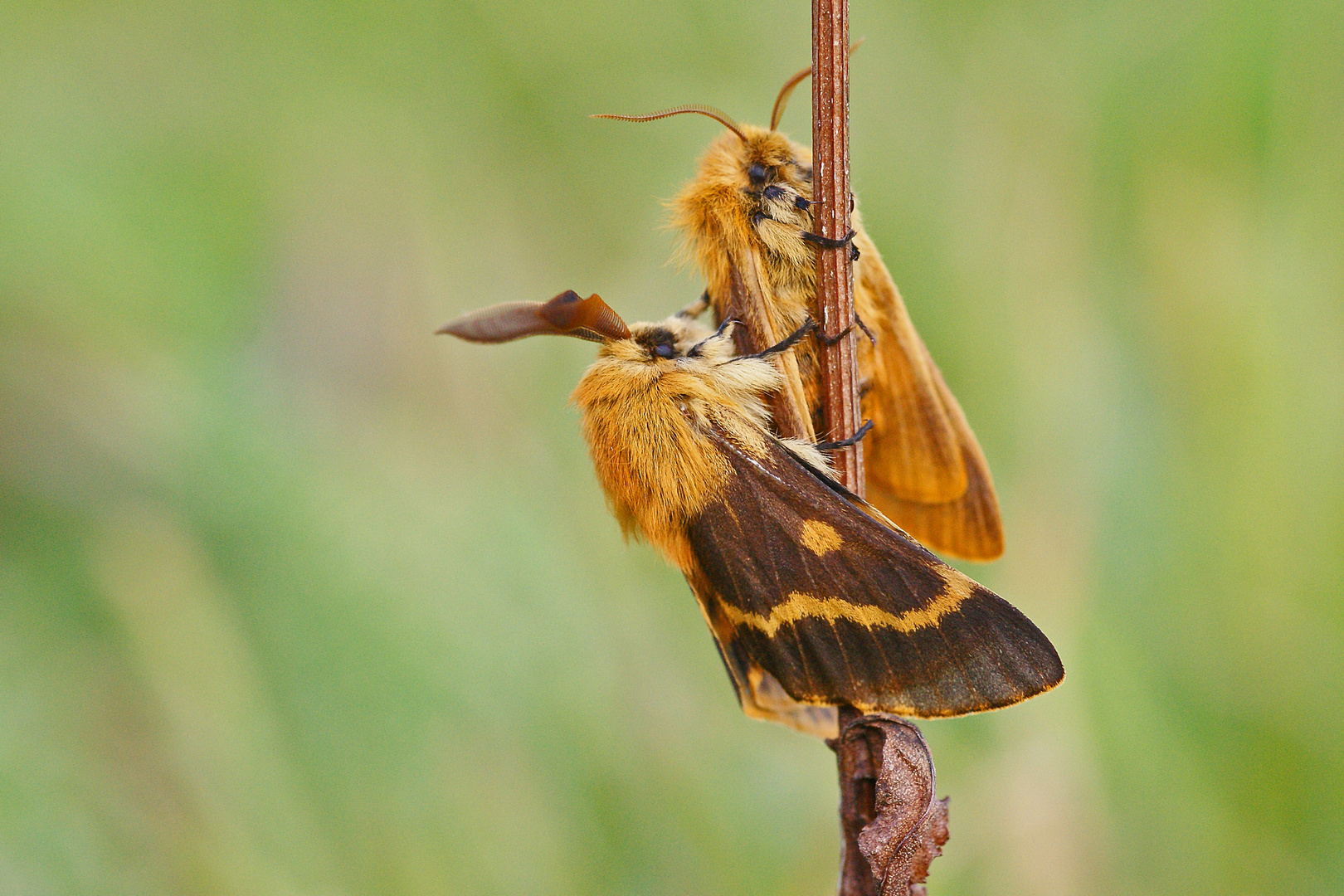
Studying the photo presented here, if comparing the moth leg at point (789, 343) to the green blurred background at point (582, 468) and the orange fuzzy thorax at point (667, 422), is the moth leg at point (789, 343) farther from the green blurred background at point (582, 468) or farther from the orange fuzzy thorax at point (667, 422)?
the green blurred background at point (582, 468)

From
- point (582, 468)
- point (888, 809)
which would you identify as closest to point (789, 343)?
point (888, 809)

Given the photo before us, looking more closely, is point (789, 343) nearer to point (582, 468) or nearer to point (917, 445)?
point (917, 445)

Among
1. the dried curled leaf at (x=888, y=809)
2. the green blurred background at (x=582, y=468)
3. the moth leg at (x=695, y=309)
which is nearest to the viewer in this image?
the dried curled leaf at (x=888, y=809)

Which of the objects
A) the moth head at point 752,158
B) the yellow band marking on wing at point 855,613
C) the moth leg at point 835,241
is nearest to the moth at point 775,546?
the yellow band marking on wing at point 855,613

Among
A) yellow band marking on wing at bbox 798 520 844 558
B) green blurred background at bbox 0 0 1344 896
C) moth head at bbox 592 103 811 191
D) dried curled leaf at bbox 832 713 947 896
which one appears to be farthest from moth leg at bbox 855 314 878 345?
green blurred background at bbox 0 0 1344 896

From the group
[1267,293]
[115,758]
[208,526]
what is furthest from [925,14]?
A: [115,758]

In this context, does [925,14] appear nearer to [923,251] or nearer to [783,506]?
[923,251]
